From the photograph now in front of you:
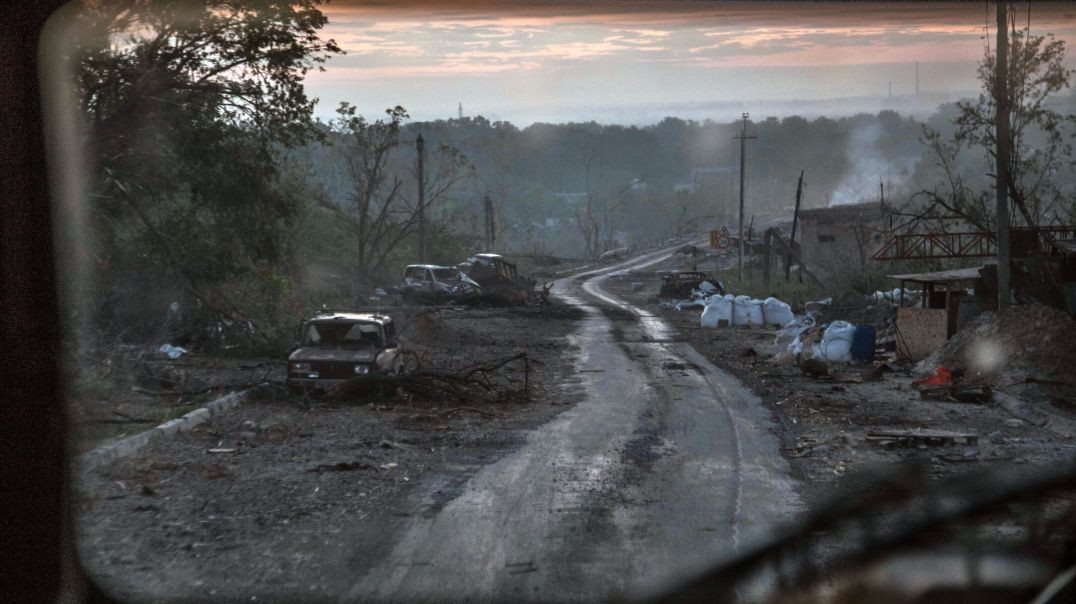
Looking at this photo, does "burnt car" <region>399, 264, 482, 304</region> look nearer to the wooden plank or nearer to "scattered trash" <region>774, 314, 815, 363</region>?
"scattered trash" <region>774, 314, 815, 363</region>

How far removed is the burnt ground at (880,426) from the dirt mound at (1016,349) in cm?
121

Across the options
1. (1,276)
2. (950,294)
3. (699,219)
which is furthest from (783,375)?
(699,219)

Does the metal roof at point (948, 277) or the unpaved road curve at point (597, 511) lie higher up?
the metal roof at point (948, 277)

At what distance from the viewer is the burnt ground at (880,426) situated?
12.3 m

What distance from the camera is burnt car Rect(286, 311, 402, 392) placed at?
17.2 m

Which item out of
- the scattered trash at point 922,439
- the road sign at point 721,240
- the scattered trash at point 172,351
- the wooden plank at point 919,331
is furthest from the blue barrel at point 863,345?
the road sign at point 721,240

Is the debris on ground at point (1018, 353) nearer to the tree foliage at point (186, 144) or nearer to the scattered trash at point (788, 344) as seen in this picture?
the scattered trash at point (788, 344)

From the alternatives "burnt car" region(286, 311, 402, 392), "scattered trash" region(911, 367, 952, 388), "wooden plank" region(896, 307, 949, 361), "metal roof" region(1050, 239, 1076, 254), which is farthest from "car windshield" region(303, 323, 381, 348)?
"metal roof" region(1050, 239, 1076, 254)

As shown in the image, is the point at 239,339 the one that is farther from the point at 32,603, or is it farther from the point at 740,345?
the point at 32,603

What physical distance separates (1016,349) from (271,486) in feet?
48.4

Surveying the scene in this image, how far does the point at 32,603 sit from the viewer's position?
697 centimetres

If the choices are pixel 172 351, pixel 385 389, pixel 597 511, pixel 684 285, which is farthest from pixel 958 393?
pixel 684 285

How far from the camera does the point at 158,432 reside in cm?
1285

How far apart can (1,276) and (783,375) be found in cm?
1716
